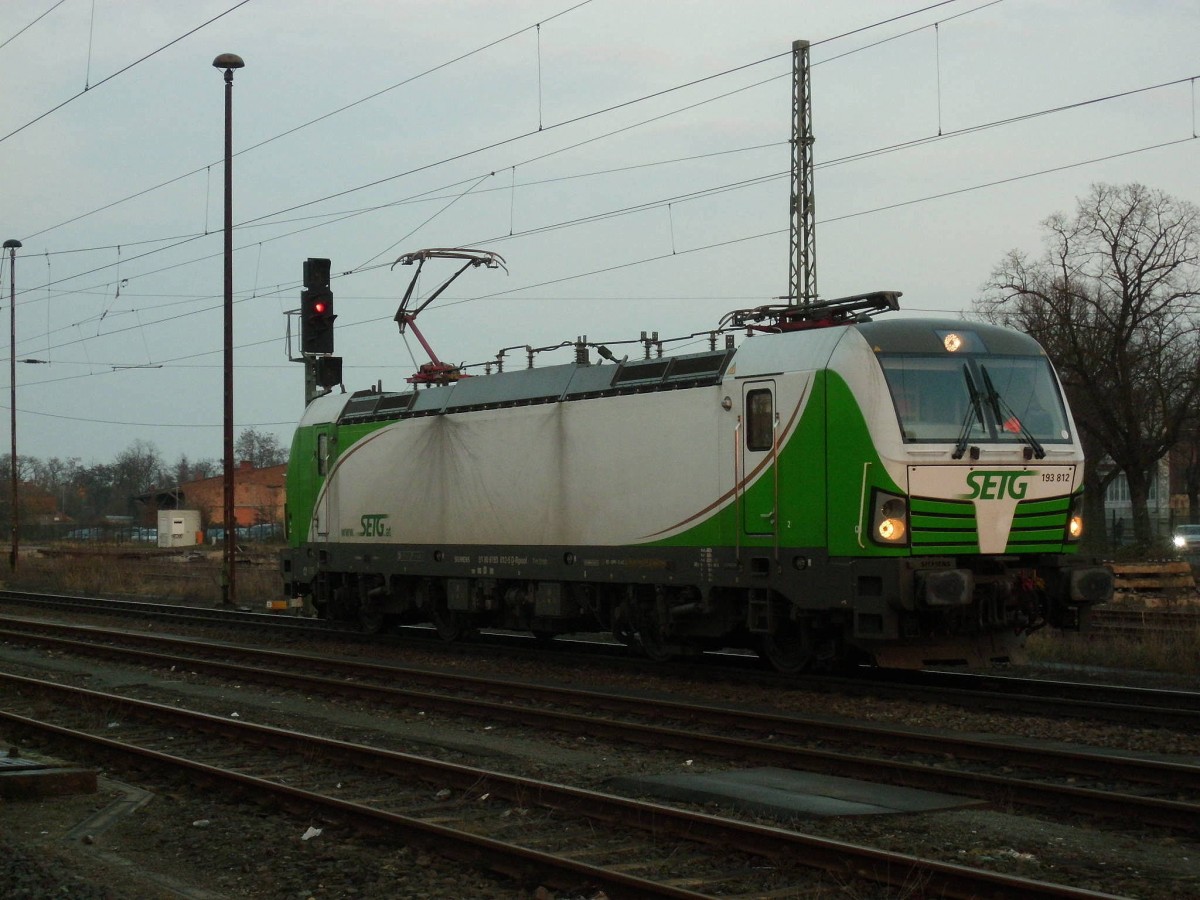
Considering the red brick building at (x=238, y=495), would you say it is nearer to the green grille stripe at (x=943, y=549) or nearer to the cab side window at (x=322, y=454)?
the cab side window at (x=322, y=454)

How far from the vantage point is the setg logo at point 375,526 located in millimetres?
20219

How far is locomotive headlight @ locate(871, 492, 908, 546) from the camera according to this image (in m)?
12.9

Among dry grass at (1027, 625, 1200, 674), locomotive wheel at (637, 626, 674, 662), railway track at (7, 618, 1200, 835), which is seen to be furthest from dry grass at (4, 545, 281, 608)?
dry grass at (1027, 625, 1200, 674)

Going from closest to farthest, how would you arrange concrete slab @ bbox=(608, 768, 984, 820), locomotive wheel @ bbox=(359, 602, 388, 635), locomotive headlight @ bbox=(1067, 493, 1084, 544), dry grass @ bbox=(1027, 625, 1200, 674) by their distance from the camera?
concrete slab @ bbox=(608, 768, 984, 820) → locomotive headlight @ bbox=(1067, 493, 1084, 544) → dry grass @ bbox=(1027, 625, 1200, 674) → locomotive wheel @ bbox=(359, 602, 388, 635)

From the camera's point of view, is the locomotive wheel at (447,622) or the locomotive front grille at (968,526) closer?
the locomotive front grille at (968,526)

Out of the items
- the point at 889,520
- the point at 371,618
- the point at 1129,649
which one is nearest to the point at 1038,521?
the point at 889,520

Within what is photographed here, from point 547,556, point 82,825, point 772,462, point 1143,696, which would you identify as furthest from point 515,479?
point 82,825

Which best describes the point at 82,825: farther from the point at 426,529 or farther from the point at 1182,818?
the point at 426,529

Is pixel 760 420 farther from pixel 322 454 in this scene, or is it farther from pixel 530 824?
pixel 322 454

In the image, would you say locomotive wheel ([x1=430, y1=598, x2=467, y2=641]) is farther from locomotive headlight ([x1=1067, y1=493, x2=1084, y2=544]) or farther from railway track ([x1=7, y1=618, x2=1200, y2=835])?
locomotive headlight ([x1=1067, y1=493, x2=1084, y2=544])

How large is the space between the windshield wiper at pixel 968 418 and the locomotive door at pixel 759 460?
5.96ft

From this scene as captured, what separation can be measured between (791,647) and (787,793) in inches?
228

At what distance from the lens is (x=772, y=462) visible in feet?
45.7

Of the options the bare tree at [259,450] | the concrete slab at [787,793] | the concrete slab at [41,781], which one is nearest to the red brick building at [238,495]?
the bare tree at [259,450]
